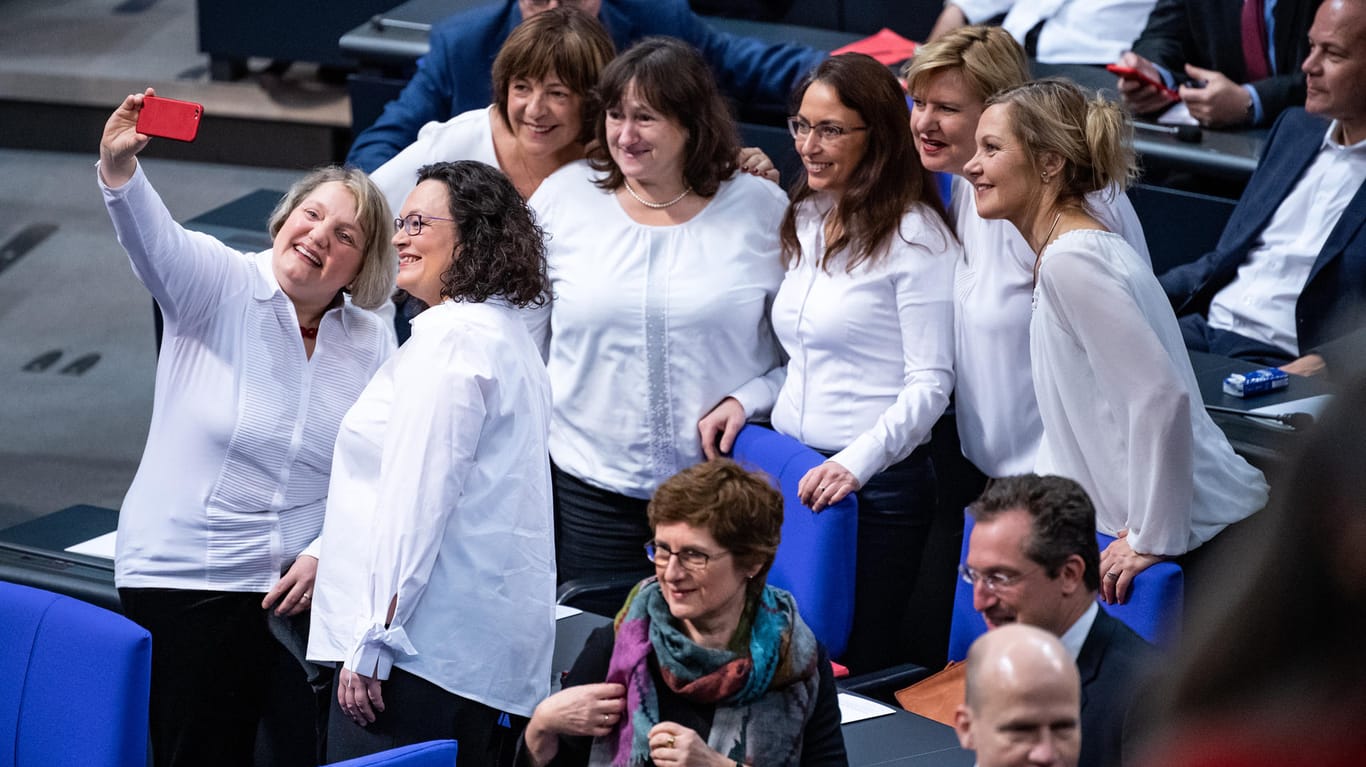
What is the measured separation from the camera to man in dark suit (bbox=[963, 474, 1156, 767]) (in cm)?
201

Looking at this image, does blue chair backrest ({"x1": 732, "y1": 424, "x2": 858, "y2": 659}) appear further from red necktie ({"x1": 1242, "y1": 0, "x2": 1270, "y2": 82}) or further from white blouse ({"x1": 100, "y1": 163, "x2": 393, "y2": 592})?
red necktie ({"x1": 1242, "y1": 0, "x2": 1270, "y2": 82})

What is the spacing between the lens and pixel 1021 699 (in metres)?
1.25

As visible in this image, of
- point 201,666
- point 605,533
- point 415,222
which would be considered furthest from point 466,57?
point 201,666

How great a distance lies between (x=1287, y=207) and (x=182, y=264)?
233cm

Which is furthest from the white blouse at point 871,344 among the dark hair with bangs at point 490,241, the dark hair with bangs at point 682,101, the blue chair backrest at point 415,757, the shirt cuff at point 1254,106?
the shirt cuff at point 1254,106

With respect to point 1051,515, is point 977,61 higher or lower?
higher

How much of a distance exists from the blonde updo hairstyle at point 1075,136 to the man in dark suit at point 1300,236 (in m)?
0.89

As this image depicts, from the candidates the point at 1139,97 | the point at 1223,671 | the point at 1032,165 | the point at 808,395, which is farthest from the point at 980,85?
the point at 1223,671

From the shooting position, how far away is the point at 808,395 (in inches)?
118

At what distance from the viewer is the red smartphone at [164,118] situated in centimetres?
246

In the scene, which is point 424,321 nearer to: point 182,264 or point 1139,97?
point 182,264

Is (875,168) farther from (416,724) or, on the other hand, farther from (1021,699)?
(1021,699)

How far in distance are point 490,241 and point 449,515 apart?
1.38ft

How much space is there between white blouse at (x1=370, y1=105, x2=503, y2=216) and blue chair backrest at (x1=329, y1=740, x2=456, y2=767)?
149 centimetres
